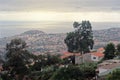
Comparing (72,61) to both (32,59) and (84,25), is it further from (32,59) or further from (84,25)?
(32,59)

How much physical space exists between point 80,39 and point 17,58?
11.1 metres

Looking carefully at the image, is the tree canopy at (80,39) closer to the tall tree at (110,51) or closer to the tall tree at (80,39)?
the tall tree at (80,39)

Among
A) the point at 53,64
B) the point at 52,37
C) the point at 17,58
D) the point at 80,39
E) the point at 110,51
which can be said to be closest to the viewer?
the point at 17,58

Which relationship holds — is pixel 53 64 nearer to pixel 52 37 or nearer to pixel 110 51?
pixel 110 51

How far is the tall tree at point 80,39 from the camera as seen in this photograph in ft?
144

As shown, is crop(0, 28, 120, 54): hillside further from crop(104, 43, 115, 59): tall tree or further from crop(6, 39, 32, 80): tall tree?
crop(6, 39, 32, 80): tall tree

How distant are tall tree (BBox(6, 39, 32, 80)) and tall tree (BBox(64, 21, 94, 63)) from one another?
353 inches

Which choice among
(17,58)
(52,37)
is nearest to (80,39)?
(17,58)

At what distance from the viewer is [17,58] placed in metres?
34.9

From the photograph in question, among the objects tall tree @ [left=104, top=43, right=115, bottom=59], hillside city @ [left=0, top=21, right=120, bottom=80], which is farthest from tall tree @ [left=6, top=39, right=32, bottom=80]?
tall tree @ [left=104, top=43, right=115, bottom=59]

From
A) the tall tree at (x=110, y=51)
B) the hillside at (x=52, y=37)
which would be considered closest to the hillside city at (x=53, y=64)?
the tall tree at (x=110, y=51)

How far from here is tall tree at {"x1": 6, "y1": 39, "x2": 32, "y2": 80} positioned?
34906 millimetres

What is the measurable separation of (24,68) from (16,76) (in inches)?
51.9

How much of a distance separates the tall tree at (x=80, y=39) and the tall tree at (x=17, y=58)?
898 centimetres
